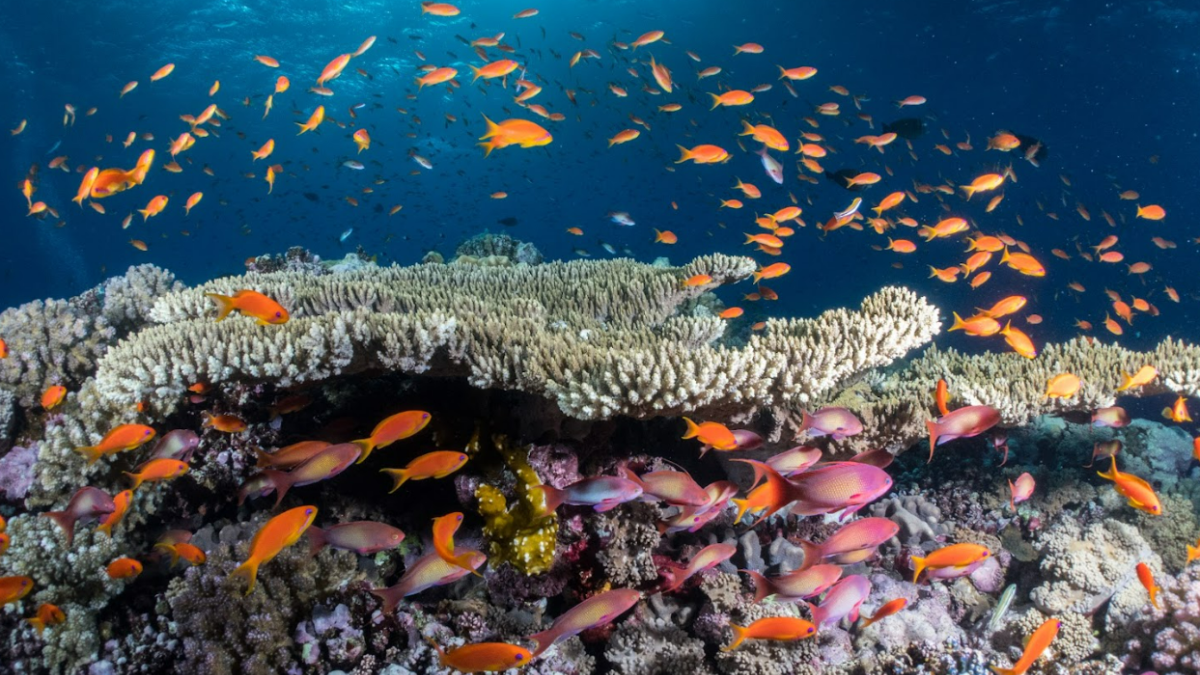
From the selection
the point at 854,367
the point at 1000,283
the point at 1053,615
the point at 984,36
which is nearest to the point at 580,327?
the point at 854,367

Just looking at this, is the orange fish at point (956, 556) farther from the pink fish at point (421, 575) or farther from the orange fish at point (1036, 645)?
the pink fish at point (421, 575)

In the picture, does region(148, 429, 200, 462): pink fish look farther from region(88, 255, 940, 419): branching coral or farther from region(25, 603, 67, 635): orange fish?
region(25, 603, 67, 635): orange fish

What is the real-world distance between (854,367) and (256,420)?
16.7ft

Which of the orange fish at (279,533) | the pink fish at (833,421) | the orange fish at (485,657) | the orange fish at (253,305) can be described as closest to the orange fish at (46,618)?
the orange fish at (279,533)

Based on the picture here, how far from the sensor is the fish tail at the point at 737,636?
3.19 meters

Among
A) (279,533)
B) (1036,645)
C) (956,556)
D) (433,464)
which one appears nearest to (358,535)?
(279,533)

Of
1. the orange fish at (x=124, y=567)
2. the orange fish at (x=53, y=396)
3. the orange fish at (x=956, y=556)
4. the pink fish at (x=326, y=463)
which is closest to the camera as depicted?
the pink fish at (x=326, y=463)

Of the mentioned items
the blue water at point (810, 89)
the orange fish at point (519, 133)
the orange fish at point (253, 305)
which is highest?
the orange fish at point (519, 133)

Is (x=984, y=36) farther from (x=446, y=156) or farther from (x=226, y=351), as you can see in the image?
(x=446, y=156)

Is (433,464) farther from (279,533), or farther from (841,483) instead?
(841,483)

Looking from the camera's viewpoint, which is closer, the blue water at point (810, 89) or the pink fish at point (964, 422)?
the pink fish at point (964, 422)

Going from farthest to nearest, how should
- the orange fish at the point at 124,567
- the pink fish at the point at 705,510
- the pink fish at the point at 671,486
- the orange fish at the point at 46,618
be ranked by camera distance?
the orange fish at the point at 124,567 → the orange fish at the point at 46,618 → the pink fish at the point at 705,510 → the pink fish at the point at 671,486

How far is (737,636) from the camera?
3824mm

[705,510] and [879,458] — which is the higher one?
[879,458]
